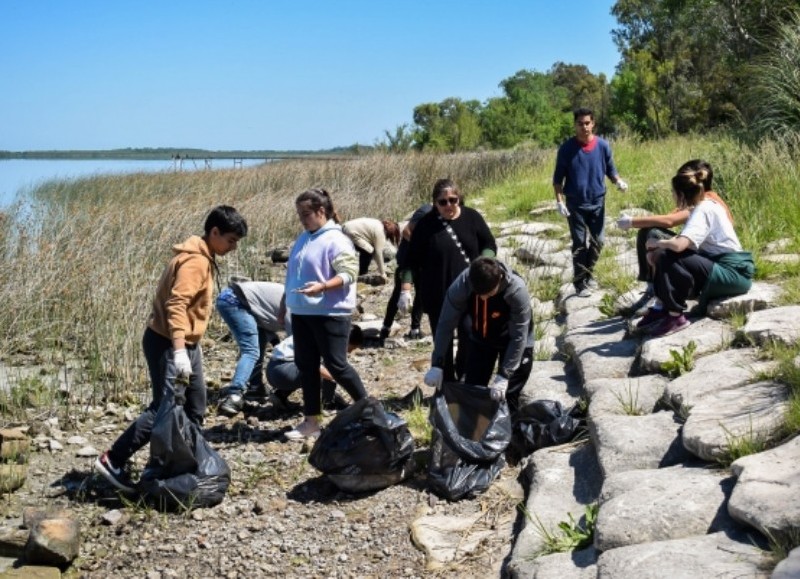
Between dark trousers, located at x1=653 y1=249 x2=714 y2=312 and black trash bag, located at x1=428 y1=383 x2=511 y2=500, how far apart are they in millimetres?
1427

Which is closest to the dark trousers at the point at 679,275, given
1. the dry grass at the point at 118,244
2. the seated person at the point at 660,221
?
the seated person at the point at 660,221

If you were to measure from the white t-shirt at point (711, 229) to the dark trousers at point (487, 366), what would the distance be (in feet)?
4.19

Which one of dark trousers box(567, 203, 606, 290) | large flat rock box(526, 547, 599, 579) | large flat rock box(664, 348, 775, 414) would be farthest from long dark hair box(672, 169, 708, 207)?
large flat rock box(526, 547, 599, 579)

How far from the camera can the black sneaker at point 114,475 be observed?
5.11 meters

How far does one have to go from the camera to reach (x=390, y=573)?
4.20m

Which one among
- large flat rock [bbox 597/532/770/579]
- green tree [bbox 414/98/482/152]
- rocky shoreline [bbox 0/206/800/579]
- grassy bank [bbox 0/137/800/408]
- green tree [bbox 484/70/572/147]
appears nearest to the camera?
large flat rock [bbox 597/532/770/579]

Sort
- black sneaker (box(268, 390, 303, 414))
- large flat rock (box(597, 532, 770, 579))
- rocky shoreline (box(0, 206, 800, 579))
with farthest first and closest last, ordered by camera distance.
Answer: black sneaker (box(268, 390, 303, 414))
rocky shoreline (box(0, 206, 800, 579))
large flat rock (box(597, 532, 770, 579))

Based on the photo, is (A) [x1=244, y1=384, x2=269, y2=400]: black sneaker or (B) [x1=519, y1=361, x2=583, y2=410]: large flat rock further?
(A) [x1=244, y1=384, x2=269, y2=400]: black sneaker

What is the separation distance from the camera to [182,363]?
4.84 meters

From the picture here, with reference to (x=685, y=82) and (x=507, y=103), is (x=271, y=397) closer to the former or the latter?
(x=685, y=82)

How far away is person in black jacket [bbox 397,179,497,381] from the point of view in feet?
19.6

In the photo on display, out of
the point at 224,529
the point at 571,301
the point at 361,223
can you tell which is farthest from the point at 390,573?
the point at 361,223

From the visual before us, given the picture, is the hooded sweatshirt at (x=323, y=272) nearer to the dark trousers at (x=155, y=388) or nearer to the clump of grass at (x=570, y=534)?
the dark trousers at (x=155, y=388)

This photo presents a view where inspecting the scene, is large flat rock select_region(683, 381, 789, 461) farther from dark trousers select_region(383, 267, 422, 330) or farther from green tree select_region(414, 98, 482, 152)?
green tree select_region(414, 98, 482, 152)
